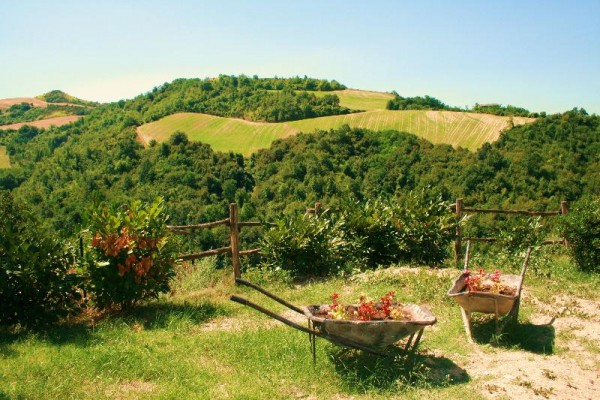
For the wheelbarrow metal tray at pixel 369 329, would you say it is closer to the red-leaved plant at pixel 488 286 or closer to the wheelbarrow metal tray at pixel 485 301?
the wheelbarrow metal tray at pixel 485 301

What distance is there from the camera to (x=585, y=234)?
339 inches

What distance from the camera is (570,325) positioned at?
18.9ft

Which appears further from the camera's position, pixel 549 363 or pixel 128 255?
pixel 128 255

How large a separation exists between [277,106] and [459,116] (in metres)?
24.3

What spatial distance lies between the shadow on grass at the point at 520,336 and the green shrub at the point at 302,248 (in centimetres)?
357

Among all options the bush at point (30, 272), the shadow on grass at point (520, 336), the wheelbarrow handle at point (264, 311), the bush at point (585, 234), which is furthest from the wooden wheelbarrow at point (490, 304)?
the bush at point (30, 272)

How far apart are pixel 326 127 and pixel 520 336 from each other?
52.0 meters

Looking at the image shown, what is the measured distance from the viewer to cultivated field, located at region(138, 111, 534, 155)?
4799 centimetres

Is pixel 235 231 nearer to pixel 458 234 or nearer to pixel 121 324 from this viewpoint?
pixel 121 324

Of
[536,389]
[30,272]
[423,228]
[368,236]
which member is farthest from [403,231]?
[30,272]

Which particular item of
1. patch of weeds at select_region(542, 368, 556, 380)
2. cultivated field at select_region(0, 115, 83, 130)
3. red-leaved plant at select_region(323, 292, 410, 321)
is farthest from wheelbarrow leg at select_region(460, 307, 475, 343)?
cultivated field at select_region(0, 115, 83, 130)

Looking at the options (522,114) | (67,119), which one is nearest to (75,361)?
(522,114)

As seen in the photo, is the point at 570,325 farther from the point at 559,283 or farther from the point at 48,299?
the point at 48,299

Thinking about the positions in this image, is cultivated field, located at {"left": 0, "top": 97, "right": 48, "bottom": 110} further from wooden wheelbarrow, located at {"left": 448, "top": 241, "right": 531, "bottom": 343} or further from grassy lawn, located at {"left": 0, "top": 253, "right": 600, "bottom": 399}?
wooden wheelbarrow, located at {"left": 448, "top": 241, "right": 531, "bottom": 343}
